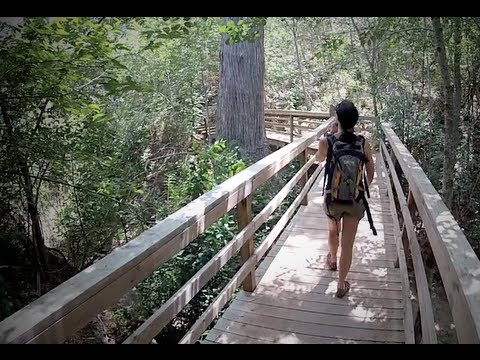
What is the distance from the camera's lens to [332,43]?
3949 mm

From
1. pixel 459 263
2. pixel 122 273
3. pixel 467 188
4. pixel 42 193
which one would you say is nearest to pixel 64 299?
pixel 122 273

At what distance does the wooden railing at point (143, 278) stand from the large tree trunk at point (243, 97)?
194 inches

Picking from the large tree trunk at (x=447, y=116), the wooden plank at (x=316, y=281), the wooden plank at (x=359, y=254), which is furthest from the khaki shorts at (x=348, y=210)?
the large tree trunk at (x=447, y=116)

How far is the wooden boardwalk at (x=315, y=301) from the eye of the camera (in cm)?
258

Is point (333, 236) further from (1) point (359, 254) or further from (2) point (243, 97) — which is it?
(2) point (243, 97)

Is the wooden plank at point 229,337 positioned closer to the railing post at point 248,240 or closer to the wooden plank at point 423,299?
the railing post at point 248,240

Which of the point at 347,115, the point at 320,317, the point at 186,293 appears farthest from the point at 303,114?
the point at 186,293

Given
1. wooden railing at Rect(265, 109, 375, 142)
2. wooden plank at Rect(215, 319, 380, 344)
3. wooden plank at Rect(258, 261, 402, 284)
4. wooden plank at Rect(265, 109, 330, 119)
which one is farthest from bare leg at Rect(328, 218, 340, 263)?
wooden railing at Rect(265, 109, 375, 142)

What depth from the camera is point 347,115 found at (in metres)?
2.69

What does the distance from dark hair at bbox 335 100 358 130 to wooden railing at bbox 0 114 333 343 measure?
689mm

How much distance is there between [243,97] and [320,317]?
5.60 metres

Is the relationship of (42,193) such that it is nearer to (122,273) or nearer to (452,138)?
(122,273)

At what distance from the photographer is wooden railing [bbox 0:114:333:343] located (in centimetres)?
100

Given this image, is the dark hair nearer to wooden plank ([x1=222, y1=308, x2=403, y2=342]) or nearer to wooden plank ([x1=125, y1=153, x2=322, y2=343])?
wooden plank ([x1=125, y1=153, x2=322, y2=343])
